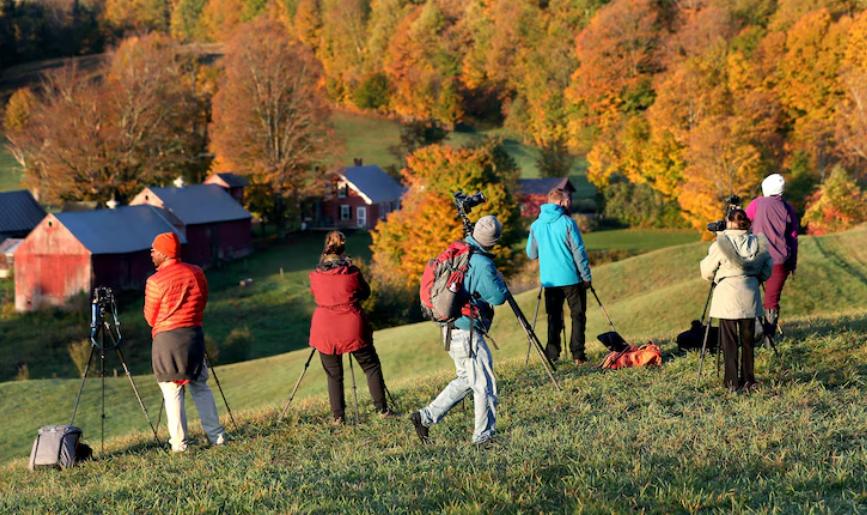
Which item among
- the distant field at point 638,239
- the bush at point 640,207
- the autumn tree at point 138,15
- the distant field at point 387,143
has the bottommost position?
the distant field at point 638,239

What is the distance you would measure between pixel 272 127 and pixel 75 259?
28665 millimetres

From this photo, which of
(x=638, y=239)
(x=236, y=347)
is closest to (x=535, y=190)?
(x=638, y=239)

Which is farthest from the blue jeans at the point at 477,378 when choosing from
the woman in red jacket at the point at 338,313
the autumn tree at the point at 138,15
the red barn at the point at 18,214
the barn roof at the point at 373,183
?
the autumn tree at the point at 138,15

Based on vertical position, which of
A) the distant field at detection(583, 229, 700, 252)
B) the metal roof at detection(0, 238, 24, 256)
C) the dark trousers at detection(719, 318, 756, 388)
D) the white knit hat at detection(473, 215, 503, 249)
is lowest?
the distant field at detection(583, 229, 700, 252)

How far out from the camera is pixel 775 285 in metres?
15.3

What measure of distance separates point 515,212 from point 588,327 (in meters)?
29.4

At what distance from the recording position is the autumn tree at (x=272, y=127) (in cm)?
8144

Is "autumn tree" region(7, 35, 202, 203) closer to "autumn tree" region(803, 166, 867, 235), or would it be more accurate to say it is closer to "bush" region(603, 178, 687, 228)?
"bush" region(603, 178, 687, 228)

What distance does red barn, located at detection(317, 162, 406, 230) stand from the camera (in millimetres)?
89625

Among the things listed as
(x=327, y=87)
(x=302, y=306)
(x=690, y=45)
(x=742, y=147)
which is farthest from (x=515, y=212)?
(x=327, y=87)

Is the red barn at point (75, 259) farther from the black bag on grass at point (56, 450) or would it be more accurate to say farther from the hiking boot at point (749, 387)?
the hiking boot at point (749, 387)

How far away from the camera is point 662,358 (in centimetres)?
1430

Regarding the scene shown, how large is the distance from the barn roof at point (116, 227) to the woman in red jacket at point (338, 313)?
1951 inches

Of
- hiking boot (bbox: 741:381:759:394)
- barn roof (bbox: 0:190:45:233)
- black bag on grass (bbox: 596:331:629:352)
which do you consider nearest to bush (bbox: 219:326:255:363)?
black bag on grass (bbox: 596:331:629:352)
